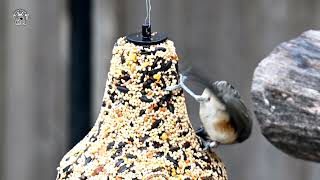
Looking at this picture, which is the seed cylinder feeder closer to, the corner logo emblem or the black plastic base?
the black plastic base

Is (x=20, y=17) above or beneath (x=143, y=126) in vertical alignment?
above

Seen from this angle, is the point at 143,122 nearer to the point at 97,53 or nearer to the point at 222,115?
the point at 222,115

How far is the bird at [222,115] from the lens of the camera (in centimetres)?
179

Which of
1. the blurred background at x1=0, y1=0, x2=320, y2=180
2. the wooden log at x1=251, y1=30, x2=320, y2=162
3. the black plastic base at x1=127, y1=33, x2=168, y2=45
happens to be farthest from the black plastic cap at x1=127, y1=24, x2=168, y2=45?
the blurred background at x1=0, y1=0, x2=320, y2=180

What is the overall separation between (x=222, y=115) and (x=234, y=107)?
36 mm

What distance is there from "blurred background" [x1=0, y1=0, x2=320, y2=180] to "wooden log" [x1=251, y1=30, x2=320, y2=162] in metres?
1.10

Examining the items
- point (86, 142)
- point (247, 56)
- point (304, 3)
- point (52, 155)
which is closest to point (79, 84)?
point (52, 155)

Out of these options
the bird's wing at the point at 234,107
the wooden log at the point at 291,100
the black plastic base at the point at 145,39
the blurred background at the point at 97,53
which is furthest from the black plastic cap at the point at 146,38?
the blurred background at the point at 97,53

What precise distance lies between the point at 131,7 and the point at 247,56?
1.25 ft

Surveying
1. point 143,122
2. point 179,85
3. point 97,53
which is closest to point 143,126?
point 143,122

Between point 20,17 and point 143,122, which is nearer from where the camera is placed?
point 143,122

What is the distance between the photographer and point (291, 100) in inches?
59.2

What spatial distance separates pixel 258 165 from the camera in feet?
8.98

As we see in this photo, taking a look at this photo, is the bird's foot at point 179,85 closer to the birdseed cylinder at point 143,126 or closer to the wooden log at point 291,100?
the birdseed cylinder at point 143,126
